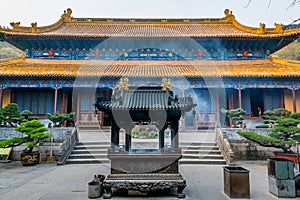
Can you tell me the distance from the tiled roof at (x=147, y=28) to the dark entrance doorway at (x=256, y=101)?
14.2 feet

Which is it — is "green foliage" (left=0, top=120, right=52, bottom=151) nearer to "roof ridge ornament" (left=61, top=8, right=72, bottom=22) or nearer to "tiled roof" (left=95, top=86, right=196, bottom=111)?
"tiled roof" (left=95, top=86, right=196, bottom=111)

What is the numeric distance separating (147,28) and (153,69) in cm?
588

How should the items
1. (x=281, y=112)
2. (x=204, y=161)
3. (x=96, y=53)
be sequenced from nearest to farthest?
(x=204, y=161), (x=281, y=112), (x=96, y=53)

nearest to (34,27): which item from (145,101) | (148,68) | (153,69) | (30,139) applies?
(148,68)

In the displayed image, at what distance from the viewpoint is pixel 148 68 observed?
51.8 ft

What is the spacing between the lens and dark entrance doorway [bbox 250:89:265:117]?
16.1 metres

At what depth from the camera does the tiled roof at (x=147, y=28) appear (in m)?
16.4

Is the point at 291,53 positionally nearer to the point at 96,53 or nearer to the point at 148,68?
the point at 148,68

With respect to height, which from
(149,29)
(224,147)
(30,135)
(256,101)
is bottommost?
(224,147)

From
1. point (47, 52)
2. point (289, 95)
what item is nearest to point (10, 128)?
point (47, 52)

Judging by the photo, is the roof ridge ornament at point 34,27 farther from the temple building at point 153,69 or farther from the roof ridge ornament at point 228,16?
the roof ridge ornament at point 228,16

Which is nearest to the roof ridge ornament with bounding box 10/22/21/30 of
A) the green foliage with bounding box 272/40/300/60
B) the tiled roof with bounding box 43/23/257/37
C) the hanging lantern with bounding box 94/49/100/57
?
the tiled roof with bounding box 43/23/257/37

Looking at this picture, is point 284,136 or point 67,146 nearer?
point 284,136

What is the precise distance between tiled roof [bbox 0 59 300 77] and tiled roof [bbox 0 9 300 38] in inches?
84.1
